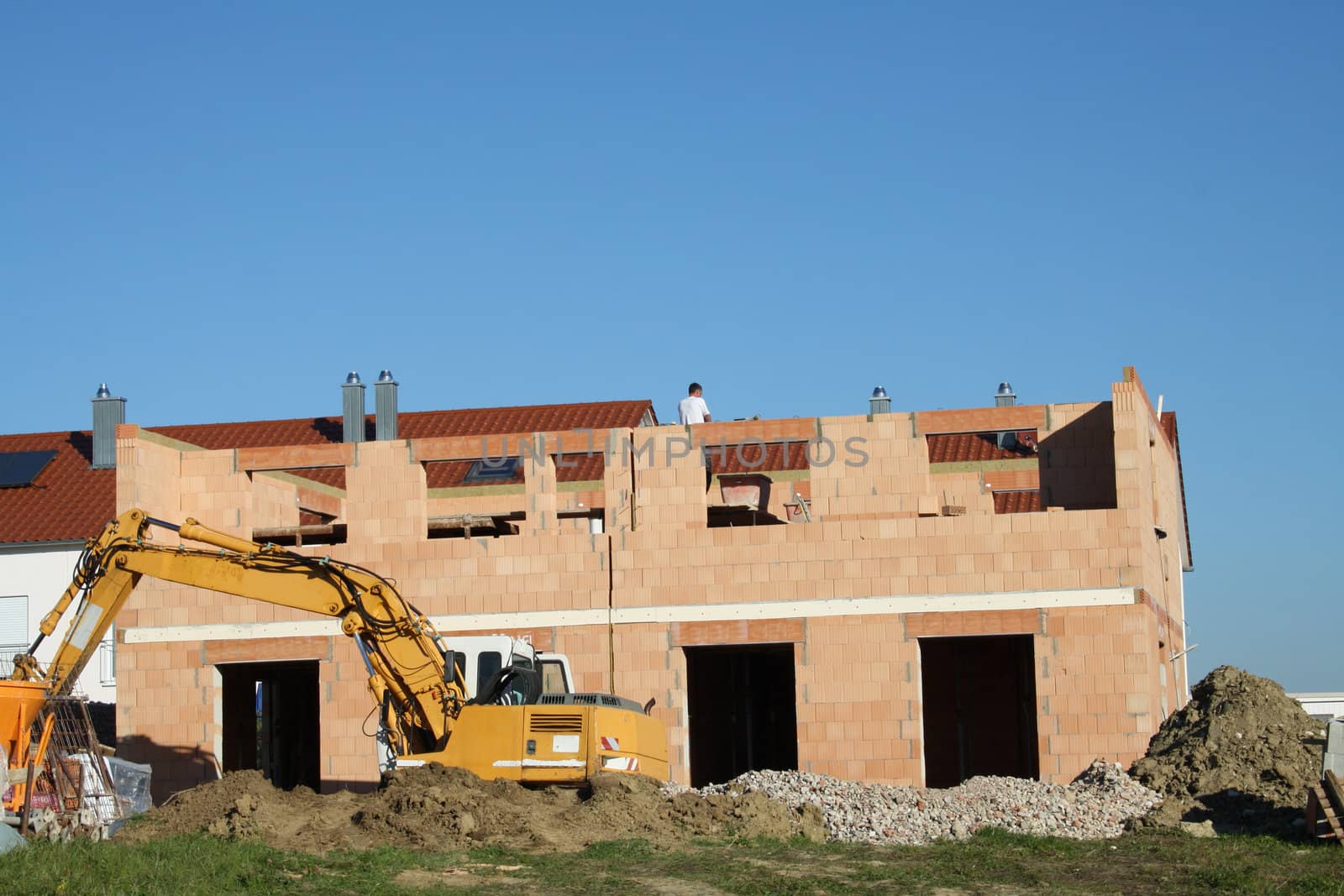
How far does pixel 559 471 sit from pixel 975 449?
1095 cm

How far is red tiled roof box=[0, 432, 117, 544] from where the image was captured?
3966 centimetres

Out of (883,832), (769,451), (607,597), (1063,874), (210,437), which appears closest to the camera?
(1063,874)

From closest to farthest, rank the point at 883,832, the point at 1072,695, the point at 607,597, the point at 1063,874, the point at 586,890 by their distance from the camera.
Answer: the point at 586,890 < the point at 1063,874 < the point at 883,832 < the point at 1072,695 < the point at 607,597

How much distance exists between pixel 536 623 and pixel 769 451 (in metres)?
14.9

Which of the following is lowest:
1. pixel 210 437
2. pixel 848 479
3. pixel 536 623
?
pixel 536 623

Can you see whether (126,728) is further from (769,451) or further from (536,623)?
(769,451)

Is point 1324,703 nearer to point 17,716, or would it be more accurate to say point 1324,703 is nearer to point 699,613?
point 699,613

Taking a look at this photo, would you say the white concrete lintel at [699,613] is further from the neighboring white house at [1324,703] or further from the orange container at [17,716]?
the neighboring white house at [1324,703]

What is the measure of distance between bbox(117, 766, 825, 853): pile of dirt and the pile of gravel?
730 millimetres

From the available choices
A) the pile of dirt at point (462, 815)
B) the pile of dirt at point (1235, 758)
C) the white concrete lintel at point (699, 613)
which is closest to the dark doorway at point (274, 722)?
the white concrete lintel at point (699, 613)

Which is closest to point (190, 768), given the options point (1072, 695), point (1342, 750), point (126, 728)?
point (126, 728)

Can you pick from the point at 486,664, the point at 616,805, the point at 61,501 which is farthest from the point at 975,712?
the point at 61,501

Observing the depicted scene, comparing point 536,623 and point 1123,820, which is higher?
point 536,623

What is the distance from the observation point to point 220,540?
65.6 ft
